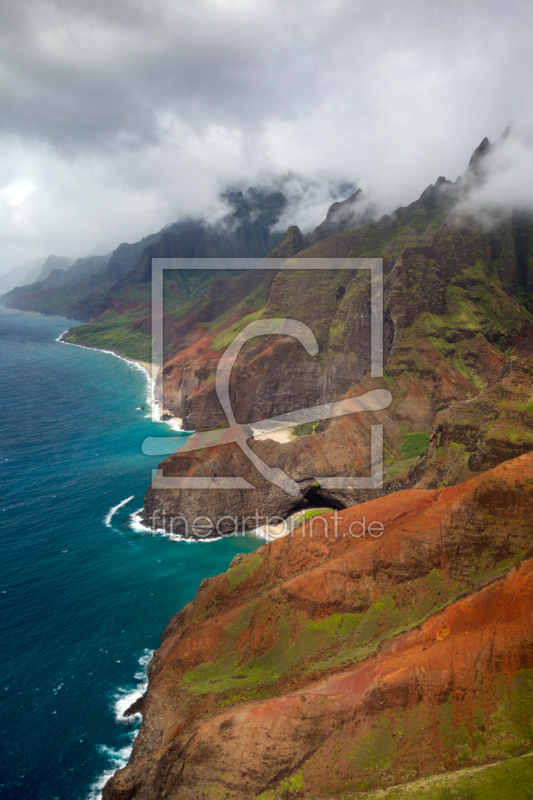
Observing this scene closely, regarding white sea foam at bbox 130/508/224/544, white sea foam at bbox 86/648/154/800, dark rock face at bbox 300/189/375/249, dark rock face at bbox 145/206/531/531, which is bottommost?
white sea foam at bbox 86/648/154/800

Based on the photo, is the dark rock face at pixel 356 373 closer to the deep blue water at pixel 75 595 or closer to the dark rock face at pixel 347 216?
the deep blue water at pixel 75 595

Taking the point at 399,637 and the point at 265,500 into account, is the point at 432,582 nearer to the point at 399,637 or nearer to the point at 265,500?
the point at 399,637

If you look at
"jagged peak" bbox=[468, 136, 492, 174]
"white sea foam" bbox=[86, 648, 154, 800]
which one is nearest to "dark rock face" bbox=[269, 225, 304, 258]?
"jagged peak" bbox=[468, 136, 492, 174]

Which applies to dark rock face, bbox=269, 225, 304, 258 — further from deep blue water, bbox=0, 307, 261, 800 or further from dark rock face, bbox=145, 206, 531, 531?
deep blue water, bbox=0, 307, 261, 800

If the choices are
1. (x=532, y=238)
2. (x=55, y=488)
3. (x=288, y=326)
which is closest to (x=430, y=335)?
(x=288, y=326)

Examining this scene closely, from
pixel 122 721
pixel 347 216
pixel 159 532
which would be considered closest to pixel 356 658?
pixel 122 721
